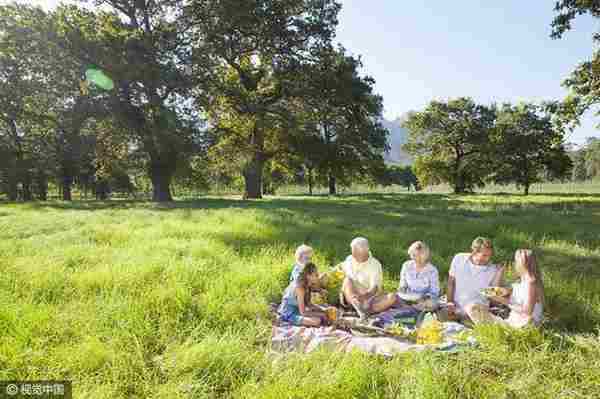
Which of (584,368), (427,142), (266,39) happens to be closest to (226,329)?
(584,368)

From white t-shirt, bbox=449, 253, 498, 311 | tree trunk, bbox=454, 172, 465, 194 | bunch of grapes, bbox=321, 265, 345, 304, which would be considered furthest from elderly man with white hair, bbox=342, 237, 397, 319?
tree trunk, bbox=454, 172, 465, 194

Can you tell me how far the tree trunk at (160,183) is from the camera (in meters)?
21.3

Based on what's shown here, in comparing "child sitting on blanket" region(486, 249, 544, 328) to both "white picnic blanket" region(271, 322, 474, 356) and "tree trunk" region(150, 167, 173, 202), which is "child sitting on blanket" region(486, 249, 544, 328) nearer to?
"white picnic blanket" region(271, 322, 474, 356)

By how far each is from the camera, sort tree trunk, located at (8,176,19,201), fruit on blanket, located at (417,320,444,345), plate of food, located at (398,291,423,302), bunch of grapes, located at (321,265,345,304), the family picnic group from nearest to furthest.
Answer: fruit on blanket, located at (417,320,444,345) → the family picnic group → plate of food, located at (398,291,423,302) → bunch of grapes, located at (321,265,345,304) → tree trunk, located at (8,176,19,201)

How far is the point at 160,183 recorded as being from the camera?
21500 millimetres

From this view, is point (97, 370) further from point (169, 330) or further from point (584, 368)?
point (584, 368)

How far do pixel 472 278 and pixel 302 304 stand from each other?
267 cm

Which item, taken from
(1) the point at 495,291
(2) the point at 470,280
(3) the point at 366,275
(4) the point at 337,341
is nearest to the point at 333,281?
(3) the point at 366,275

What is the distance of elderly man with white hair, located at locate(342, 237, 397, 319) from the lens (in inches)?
180

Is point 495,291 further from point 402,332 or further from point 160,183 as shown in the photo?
point 160,183

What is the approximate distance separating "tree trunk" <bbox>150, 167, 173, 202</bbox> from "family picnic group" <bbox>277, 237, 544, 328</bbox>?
19.3m

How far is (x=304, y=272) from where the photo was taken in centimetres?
450

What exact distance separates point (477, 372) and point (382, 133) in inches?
1008

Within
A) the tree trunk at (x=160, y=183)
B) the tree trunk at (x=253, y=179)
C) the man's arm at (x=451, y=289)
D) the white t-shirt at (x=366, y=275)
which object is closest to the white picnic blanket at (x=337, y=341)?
the man's arm at (x=451, y=289)
